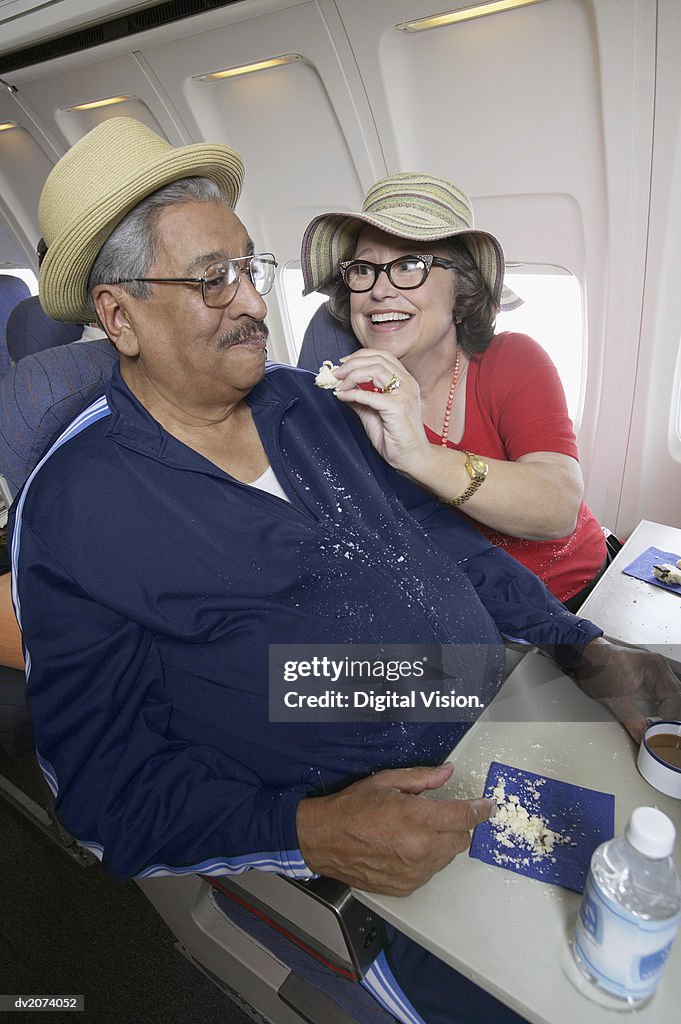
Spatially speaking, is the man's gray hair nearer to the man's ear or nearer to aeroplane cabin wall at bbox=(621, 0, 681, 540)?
the man's ear

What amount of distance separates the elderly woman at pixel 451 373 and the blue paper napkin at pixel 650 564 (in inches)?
8.2

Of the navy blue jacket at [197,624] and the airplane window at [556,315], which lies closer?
the navy blue jacket at [197,624]

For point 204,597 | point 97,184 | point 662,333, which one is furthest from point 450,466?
point 662,333

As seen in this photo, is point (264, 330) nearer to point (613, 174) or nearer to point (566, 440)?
point (566, 440)

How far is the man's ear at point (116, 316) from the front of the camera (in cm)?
161

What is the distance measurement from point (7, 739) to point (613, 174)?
9.93 ft

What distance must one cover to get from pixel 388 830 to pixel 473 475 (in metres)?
0.94

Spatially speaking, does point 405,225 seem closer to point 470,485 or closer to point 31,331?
point 470,485

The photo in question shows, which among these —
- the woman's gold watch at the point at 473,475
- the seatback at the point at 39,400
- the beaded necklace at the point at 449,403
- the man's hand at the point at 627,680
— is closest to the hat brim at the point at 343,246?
the beaded necklace at the point at 449,403

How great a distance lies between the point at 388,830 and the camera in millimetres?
1241

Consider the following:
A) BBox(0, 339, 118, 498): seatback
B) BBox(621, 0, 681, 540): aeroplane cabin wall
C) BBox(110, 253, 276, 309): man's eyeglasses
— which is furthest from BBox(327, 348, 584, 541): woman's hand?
BBox(621, 0, 681, 540): aeroplane cabin wall

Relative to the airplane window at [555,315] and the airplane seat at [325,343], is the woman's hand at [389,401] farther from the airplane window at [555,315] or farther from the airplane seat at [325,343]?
the airplane window at [555,315]

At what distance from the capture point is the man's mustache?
1629mm

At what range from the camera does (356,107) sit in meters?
3.18
